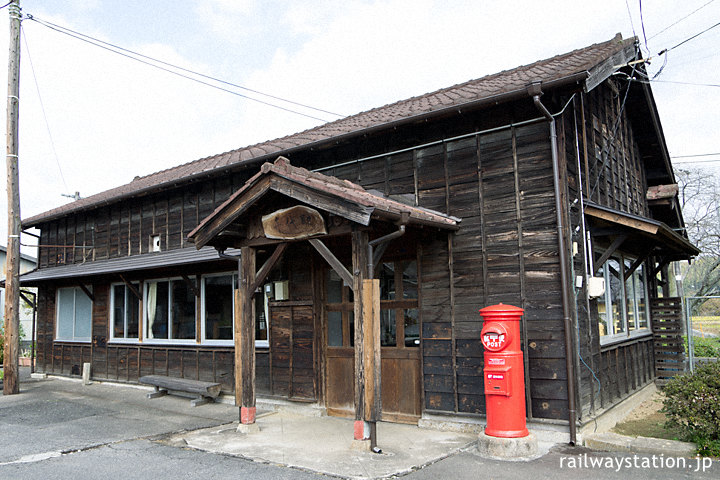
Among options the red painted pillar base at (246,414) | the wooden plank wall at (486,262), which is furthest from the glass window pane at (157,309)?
the wooden plank wall at (486,262)

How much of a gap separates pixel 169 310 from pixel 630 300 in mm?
9117

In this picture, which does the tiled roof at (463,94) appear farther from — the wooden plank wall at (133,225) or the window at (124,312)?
the window at (124,312)

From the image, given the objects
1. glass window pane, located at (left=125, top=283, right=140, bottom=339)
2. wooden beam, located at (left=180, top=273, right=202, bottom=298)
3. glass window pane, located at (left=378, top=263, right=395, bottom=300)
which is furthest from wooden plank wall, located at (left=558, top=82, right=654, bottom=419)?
glass window pane, located at (left=125, top=283, right=140, bottom=339)

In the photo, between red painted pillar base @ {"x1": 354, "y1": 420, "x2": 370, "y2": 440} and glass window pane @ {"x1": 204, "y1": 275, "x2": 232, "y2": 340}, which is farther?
glass window pane @ {"x1": 204, "y1": 275, "x2": 232, "y2": 340}

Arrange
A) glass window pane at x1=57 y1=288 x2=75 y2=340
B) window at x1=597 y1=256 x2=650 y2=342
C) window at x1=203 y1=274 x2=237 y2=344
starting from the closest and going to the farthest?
1. window at x1=597 y1=256 x2=650 y2=342
2. window at x1=203 y1=274 x2=237 y2=344
3. glass window pane at x1=57 y1=288 x2=75 y2=340

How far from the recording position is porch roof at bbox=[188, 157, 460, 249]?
5684 millimetres

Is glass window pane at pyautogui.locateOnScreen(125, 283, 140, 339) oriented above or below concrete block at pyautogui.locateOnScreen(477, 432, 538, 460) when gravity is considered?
above

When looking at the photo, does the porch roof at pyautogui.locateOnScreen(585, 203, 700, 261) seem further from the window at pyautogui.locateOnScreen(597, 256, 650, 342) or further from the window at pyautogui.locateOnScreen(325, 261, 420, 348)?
the window at pyautogui.locateOnScreen(325, 261, 420, 348)

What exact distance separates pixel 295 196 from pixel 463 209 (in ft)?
7.76

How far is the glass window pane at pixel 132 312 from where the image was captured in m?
11.9

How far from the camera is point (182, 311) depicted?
35.9 feet

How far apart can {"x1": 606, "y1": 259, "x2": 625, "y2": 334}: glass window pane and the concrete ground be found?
3222 mm

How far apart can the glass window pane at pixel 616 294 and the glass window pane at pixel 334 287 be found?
4281 millimetres

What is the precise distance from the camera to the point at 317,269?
847cm
